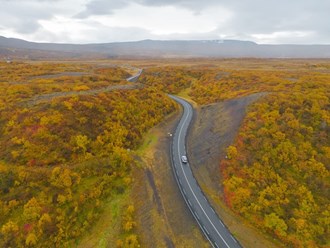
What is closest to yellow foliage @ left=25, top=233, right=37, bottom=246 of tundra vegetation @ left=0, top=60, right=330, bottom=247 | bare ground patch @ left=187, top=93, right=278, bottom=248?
tundra vegetation @ left=0, top=60, right=330, bottom=247

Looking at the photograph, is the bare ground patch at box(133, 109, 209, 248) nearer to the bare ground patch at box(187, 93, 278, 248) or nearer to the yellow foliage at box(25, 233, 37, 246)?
the bare ground patch at box(187, 93, 278, 248)

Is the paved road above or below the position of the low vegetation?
below

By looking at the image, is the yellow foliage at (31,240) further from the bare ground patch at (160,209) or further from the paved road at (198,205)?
the paved road at (198,205)

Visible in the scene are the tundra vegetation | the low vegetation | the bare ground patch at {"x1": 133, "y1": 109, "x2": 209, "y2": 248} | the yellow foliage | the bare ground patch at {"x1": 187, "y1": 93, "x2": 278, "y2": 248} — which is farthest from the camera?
the bare ground patch at {"x1": 187, "y1": 93, "x2": 278, "y2": 248}

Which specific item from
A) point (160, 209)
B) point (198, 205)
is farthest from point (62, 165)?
point (198, 205)

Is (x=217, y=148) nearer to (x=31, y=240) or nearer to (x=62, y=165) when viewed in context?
(x=62, y=165)

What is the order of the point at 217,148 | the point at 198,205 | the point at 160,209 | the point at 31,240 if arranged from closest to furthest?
the point at 31,240 → the point at 160,209 → the point at 198,205 → the point at 217,148

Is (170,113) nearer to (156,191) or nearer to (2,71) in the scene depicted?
(156,191)
